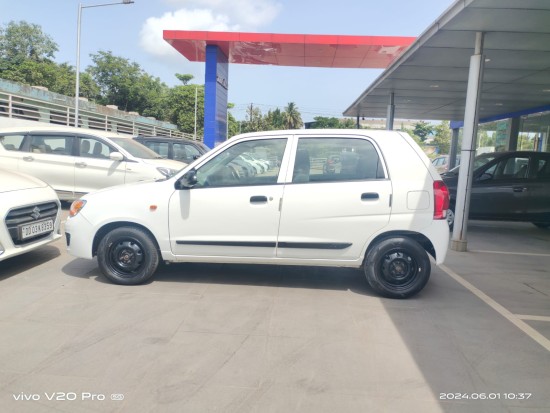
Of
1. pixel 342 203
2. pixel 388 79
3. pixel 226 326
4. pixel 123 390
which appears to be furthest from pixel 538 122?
pixel 123 390

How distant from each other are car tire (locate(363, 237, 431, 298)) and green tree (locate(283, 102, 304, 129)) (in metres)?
70.0

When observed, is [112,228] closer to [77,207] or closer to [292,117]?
[77,207]

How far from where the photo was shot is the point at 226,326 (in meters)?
3.95

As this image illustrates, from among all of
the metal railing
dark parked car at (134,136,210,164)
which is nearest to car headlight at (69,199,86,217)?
dark parked car at (134,136,210,164)

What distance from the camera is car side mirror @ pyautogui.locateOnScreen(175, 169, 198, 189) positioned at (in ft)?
15.6

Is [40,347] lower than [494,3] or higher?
lower

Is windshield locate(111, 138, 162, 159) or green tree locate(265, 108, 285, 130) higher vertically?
green tree locate(265, 108, 285, 130)

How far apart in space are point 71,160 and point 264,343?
7.06m

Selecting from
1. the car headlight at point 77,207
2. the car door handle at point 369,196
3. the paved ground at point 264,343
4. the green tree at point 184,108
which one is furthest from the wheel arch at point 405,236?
the green tree at point 184,108

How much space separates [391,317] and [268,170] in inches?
78.3

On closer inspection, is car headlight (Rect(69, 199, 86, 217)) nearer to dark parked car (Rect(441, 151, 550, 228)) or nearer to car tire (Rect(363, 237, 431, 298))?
car tire (Rect(363, 237, 431, 298))

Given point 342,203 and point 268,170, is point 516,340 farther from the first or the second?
point 268,170

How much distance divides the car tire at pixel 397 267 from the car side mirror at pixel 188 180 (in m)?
2.05

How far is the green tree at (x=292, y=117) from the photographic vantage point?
74.3 m
